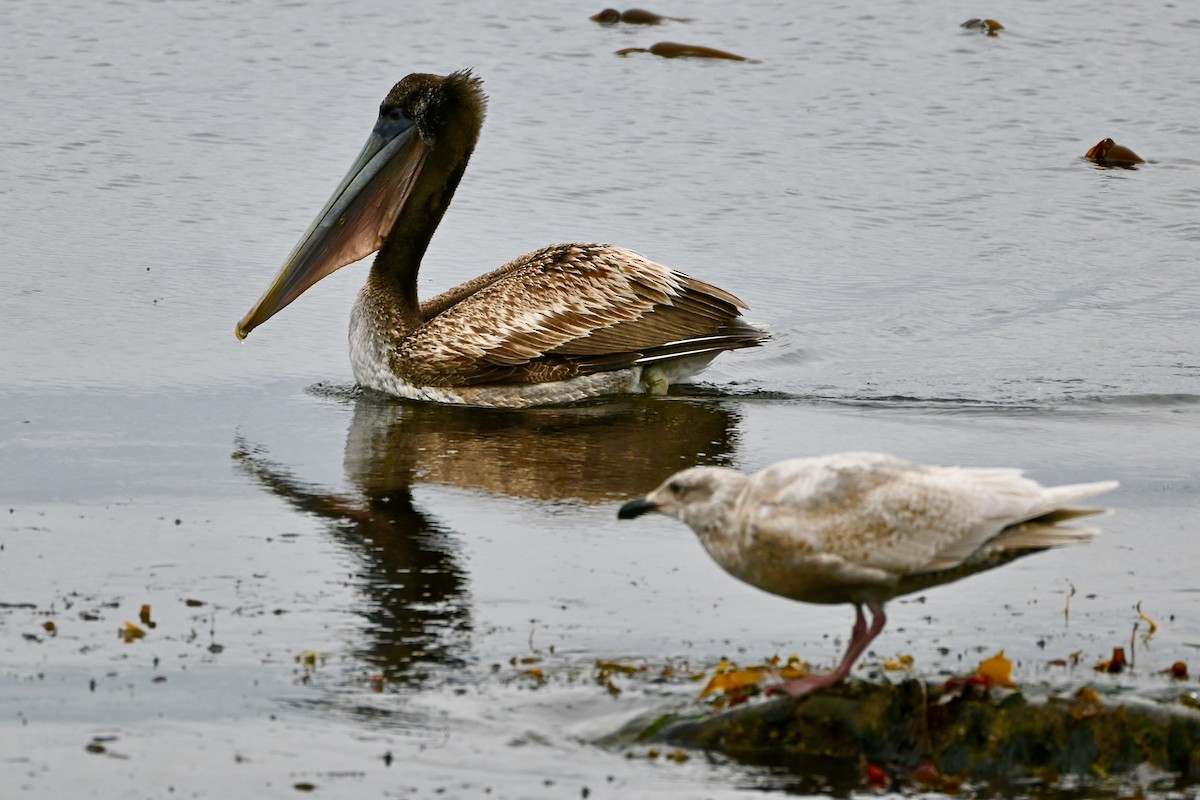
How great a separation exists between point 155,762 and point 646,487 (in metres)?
3.48

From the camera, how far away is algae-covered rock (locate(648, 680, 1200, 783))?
543 centimetres

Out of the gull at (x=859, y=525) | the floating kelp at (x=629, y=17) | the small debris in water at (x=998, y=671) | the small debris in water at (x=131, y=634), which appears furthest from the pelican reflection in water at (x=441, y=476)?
the floating kelp at (x=629, y=17)

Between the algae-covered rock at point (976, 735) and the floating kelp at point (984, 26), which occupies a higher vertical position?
the floating kelp at point (984, 26)

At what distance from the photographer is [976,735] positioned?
545 centimetres

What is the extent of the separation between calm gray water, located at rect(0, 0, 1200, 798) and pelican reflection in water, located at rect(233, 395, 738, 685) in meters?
0.03

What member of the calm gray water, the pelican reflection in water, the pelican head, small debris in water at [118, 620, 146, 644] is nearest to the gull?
the calm gray water

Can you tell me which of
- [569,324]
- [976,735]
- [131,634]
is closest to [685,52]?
[569,324]

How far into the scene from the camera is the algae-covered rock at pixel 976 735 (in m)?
5.43

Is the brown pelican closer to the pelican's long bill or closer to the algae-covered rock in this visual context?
the pelican's long bill

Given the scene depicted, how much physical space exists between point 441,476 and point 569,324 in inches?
79.3

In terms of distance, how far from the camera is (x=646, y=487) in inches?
336

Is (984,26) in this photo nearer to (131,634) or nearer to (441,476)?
(441,476)

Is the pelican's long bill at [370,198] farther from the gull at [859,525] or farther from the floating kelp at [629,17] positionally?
the floating kelp at [629,17]

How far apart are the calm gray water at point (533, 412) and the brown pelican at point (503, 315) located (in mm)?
224
